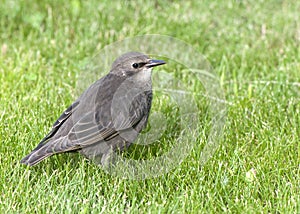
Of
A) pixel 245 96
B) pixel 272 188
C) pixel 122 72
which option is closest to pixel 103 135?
pixel 122 72

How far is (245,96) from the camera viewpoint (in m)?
6.52

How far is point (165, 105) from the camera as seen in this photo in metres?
6.41

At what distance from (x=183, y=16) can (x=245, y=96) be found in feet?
7.27

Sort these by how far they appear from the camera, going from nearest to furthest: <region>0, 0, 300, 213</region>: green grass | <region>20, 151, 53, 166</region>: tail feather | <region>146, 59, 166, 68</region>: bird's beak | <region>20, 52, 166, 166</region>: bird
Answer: <region>0, 0, 300, 213</region>: green grass < <region>20, 151, 53, 166</region>: tail feather < <region>20, 52, 166, 166</region>: bird < <region>146, 59, 166, 68</region>: bird's beak

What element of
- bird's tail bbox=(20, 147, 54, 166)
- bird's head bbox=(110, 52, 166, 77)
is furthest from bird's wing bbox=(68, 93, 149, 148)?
bird's head bbox=(110, 52, 166, 77)

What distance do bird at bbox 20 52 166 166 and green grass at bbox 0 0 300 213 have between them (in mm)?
207

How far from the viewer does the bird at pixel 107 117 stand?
16.4 ft

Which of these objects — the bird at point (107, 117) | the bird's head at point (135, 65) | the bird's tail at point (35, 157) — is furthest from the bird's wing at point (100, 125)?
the bird's head at point (135, 65)

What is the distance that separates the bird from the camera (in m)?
5.00

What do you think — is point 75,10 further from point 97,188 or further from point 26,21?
point 97,188

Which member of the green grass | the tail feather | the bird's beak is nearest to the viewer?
the green grass

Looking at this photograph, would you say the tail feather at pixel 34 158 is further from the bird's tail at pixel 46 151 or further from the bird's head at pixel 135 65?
the bird's head at pixel 135 65

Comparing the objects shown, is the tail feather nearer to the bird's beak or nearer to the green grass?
the green grass

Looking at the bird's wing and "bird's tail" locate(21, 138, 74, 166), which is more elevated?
the bird's wing
